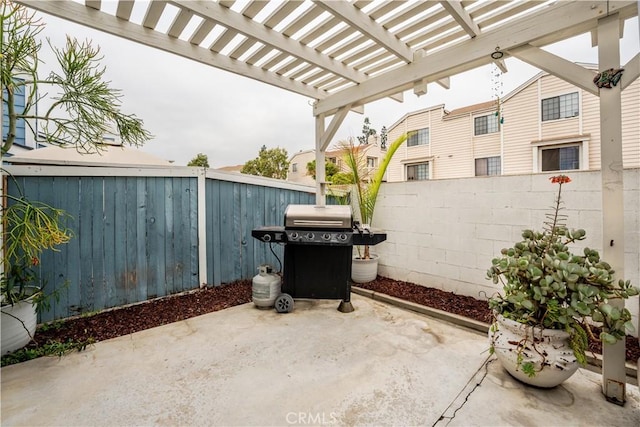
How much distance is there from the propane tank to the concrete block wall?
1.87 metres

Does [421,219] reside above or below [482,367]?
above

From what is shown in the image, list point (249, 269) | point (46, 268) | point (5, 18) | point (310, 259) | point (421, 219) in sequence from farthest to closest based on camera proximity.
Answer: point (249, 269)
point (421, 219)
point (310, 259)
point (46, 268)
point (5, 18)

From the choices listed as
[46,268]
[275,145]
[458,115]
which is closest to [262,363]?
[46,268]

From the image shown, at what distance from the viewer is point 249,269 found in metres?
4.10

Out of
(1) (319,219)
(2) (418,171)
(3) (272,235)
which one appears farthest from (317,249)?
(2) (418,171)

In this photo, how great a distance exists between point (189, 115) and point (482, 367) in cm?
1056

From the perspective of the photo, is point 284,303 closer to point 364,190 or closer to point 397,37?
point 364,190

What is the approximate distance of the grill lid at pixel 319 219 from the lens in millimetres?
2859

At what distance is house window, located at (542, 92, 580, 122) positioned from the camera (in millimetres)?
7844

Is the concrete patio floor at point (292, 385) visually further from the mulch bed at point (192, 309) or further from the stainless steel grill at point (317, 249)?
the stainless steel grill at point (317, 249)

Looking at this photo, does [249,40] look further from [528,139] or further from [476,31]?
[528,139]

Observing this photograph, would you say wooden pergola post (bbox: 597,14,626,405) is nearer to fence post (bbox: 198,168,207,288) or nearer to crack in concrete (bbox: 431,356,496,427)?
crack in concrete (bbox: 431,356,496,427)

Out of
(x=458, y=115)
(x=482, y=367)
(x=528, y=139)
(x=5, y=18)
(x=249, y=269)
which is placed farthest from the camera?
(x=458, y=115)

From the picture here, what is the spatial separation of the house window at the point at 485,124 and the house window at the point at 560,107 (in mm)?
1328
